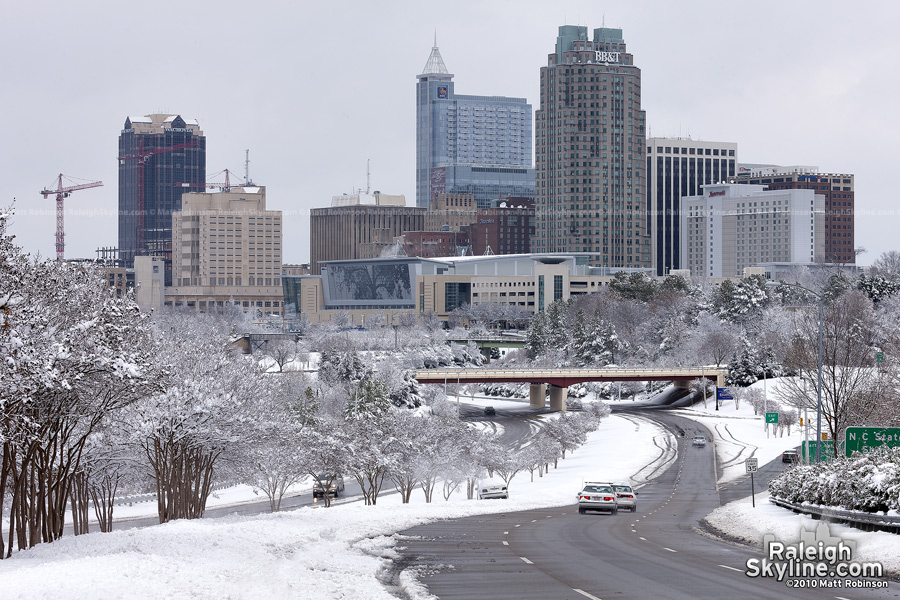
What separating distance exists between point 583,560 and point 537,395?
413 ft

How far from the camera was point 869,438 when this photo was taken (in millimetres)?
37219

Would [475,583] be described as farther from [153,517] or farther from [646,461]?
[646,461]

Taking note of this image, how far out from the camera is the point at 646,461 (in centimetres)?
9294

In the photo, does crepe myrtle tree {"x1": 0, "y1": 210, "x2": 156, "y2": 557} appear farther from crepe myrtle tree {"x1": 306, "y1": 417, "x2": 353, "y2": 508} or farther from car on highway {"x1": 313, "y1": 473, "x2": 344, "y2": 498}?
car on highway {"x1": 313, "y1": 473, "x2": 344, "y2": 498}

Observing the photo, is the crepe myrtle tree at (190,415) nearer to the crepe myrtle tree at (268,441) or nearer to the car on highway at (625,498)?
the crepe myrtle tree at (268,441)

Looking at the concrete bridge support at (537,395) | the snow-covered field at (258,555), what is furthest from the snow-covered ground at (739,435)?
the snow-covered field at (258,555)

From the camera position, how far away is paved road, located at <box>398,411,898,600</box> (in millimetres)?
21797

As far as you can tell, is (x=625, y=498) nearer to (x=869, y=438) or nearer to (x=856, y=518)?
(x=869, y=438)

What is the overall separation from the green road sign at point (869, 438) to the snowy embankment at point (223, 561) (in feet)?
47.6

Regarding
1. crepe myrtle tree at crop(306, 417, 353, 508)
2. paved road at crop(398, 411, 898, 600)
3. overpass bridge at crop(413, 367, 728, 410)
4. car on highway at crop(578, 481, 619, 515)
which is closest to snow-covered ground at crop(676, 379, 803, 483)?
overpass bridge at crop(413, 367, 728, 410)

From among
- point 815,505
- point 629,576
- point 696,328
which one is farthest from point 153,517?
point 696,328

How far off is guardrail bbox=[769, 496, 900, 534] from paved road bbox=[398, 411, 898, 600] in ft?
8.78

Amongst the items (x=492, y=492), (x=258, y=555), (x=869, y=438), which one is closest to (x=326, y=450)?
(x=492, y=492)

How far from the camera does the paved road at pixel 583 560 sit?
21797mm
